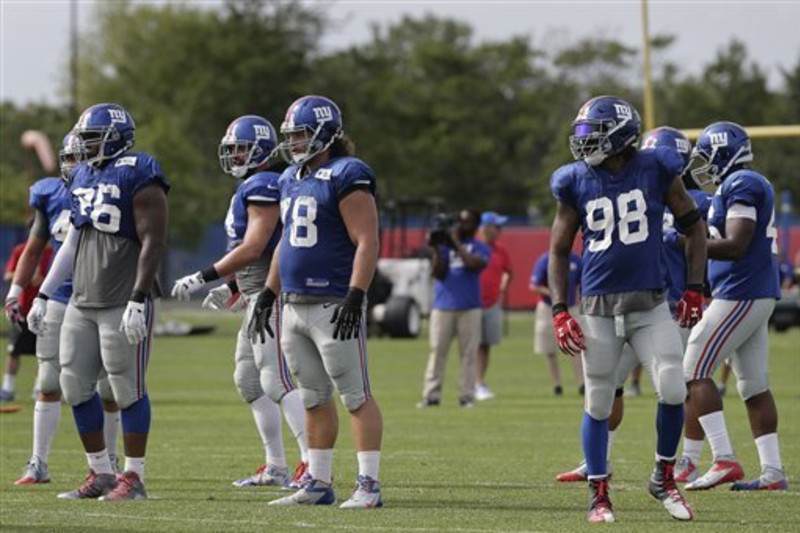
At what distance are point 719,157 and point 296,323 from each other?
2650mm

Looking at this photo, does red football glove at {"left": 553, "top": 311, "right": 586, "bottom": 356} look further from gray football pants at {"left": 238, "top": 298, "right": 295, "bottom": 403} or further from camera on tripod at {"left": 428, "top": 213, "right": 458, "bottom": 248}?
camera on tripod at {"left": 428, "top": 213, "right": 458, "bottom": 248}

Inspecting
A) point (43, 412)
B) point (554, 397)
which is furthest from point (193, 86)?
point (43, 412)

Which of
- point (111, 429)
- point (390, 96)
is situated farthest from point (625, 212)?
point (390, 96)

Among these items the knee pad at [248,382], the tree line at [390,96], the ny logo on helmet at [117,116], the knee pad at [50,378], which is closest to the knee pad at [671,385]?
the knee pad at [248,382]

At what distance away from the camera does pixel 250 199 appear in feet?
32.6

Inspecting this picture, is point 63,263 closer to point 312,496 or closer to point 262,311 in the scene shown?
point 262,311

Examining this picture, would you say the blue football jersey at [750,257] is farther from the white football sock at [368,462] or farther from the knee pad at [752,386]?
the white football sock at [368,462]

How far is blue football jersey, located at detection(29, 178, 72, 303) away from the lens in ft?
34.3

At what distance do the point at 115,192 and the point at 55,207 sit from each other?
1214 millimetres

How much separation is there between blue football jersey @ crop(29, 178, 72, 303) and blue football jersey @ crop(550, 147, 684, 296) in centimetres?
333

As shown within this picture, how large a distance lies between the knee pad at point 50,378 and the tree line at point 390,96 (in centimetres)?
Result: 4405

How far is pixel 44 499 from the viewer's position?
9625 mm

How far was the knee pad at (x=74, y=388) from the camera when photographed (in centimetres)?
955

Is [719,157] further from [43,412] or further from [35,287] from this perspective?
[35,287]
